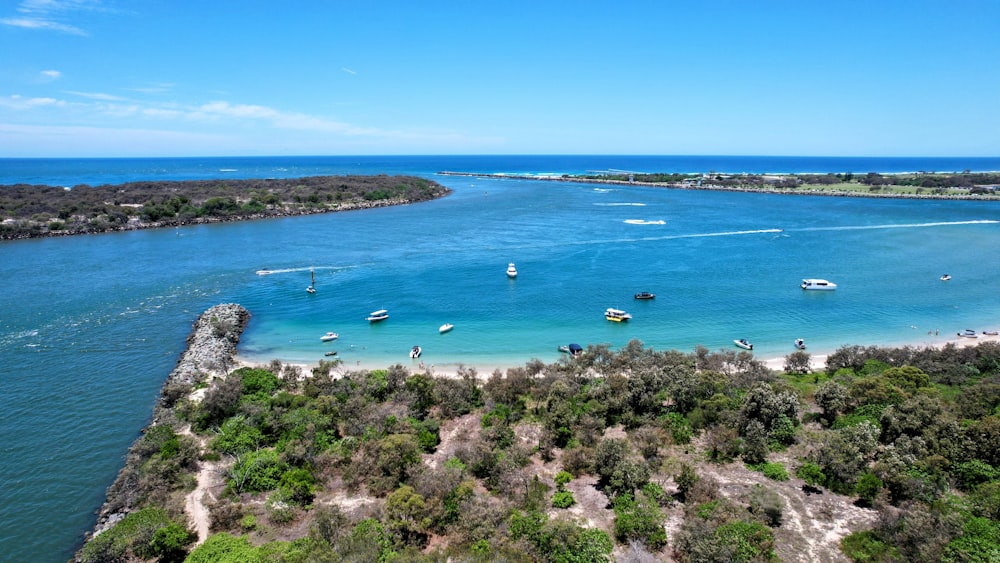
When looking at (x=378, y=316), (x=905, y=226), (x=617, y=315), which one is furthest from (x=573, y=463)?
(x=905, y=226)

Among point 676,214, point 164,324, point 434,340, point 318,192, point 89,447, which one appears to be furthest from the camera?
point 318,192

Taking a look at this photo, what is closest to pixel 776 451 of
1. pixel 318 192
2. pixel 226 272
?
pixel 226 272

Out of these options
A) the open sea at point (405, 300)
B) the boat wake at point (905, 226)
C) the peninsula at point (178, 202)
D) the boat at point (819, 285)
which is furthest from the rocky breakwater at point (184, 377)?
the boat wake at point (905, 226)

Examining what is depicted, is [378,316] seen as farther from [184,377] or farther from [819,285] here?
[819,285]

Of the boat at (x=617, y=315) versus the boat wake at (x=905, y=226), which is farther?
the boat wake at (x=905, y=226)

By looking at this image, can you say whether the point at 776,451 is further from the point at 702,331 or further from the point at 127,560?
the point at 127,560

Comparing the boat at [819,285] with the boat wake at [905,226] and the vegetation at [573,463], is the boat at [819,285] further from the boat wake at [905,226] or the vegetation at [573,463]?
the boat wake at [905,226]
